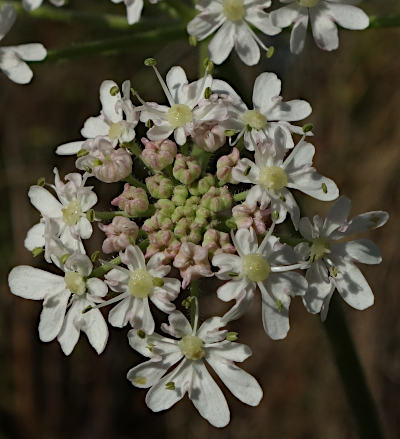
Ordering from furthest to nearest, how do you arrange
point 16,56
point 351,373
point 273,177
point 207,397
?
point 351,373 < point 16,56 < point 207,397 < point 273,177

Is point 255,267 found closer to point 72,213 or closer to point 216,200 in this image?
point 216,200

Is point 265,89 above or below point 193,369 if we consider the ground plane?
above

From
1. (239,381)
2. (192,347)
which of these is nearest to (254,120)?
(192,347)

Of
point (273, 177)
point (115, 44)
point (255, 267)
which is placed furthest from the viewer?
point (115, 44)

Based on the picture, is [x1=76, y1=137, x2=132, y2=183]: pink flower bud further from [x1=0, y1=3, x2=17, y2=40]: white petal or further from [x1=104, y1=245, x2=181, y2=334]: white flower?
[x1=0, y1=3, x2=17, y2=40]: white petal

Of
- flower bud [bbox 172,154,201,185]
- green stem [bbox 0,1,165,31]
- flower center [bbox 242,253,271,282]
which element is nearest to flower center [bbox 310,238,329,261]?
flower center [bbox 242,253,271,282]

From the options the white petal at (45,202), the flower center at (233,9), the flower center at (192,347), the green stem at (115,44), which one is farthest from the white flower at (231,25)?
the flower center at (192,347)

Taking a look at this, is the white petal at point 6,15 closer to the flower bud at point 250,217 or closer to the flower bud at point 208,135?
the flower bud at point 208,135
